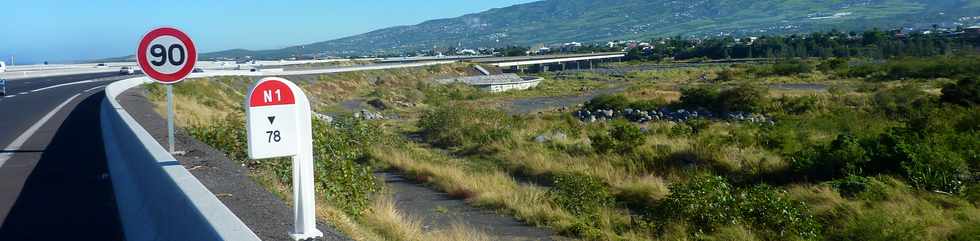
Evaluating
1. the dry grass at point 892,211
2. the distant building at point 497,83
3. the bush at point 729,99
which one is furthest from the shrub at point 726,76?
the dry grass at point 892,211

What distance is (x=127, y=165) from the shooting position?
8711 mm

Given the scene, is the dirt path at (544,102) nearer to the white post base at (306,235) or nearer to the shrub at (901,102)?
the shrub at (901,102)

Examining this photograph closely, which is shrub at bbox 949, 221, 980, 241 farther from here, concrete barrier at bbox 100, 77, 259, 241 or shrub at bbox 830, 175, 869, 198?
concrete barrier at bbox 100, 77, 259, 241

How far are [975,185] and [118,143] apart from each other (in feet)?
38.9

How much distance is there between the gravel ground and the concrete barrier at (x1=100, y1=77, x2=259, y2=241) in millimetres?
364

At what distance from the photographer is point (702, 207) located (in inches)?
452

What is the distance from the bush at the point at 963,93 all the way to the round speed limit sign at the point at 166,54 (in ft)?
82.4

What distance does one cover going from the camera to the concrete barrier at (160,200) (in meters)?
4.70

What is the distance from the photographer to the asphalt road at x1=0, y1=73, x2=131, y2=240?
277 inches

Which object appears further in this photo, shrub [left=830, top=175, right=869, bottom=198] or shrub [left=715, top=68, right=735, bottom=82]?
shrub [left=715, top=68, right=735, bottom=82]

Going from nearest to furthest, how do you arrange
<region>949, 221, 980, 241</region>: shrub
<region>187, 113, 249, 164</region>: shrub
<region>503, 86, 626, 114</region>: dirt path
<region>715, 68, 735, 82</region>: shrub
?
<region>949, 221, 980, 241</region>: shrub → <region>187, 113, 249, 164</region>: shrub → <region>503, 86, 626, 114</region>: dirt path → <region>715, 68, 735, 82</region>: shrub

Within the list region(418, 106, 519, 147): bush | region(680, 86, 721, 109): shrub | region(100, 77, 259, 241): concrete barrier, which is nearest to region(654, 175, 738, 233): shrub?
region(100, 77, 259, 241): concrete barrier

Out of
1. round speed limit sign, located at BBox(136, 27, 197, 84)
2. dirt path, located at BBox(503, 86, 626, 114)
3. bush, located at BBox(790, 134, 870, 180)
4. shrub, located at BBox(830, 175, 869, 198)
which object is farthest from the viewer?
dirt path, located at BBox(503, 86, 626, 114)

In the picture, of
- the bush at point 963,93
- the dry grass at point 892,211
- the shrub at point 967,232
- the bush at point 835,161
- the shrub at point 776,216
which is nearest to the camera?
the shrub at point 967,232
